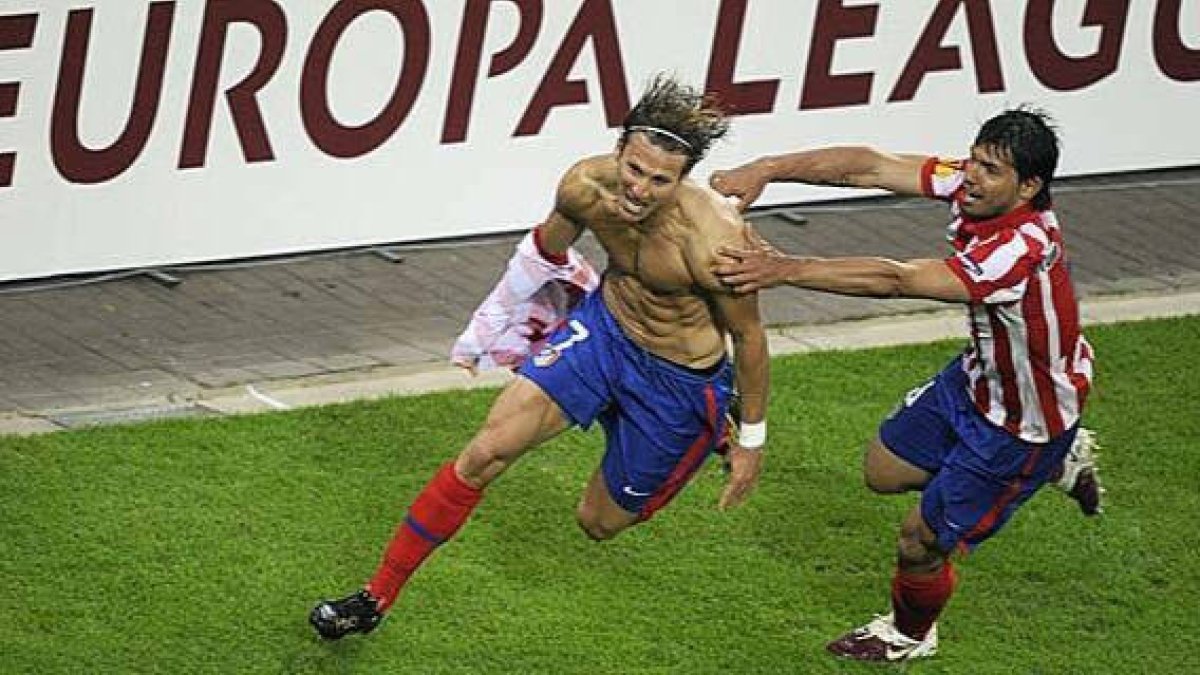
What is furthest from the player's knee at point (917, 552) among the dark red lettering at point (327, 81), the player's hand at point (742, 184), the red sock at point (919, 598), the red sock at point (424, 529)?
the dark red lettering at point (327, 81)

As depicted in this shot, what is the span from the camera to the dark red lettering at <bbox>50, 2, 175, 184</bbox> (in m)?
12.4

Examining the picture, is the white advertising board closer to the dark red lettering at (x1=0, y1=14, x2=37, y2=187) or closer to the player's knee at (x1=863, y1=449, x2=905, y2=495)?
the dark red lettering at (x1=0, y1=14, x2=37, y2=187)

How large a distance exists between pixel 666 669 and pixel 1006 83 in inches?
240

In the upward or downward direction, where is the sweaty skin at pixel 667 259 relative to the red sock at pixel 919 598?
upward

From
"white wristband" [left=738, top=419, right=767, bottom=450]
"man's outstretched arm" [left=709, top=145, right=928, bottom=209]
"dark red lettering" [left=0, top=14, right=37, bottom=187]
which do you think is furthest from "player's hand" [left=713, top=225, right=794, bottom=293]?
"dark red lettering" [left=0, top=14, right=37, bottom=187]

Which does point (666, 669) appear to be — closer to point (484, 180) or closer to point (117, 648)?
point (117, 648)

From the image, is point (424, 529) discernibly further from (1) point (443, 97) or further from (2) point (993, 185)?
(1) point (443, 97)

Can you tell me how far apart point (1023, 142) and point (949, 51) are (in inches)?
221

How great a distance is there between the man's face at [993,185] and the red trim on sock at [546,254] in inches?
61.2

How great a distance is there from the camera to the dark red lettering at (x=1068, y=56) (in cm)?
1446

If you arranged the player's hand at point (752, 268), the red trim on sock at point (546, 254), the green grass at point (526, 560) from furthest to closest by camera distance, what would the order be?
the red trim on sock at point (546, 254) → the green grass at point (526, 560) → the player's hand at point (752, 268)

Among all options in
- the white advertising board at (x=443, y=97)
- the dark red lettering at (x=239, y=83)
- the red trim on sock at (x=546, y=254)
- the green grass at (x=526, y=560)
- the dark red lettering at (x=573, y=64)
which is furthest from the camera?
the dark red lettering at (x=573, y=64)

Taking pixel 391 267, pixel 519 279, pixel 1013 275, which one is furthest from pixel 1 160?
pixel 1013 275

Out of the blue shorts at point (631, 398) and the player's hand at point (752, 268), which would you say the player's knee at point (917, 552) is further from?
the player's hand at point (752, 268)
